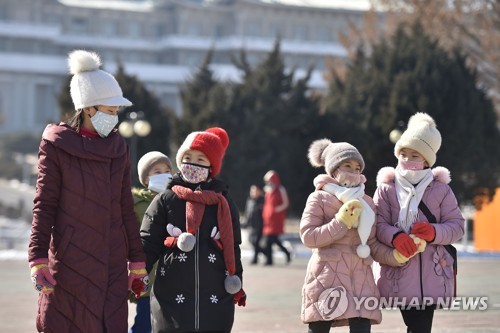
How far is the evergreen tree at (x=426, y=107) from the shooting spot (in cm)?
3291

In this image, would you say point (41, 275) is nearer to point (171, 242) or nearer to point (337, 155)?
point (171, 242)

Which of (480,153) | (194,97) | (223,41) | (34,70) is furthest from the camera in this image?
(223,41)

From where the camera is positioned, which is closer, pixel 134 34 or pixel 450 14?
pixel 450 14

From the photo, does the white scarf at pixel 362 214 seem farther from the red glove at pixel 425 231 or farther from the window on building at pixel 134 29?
the window on building at pixel 134 29

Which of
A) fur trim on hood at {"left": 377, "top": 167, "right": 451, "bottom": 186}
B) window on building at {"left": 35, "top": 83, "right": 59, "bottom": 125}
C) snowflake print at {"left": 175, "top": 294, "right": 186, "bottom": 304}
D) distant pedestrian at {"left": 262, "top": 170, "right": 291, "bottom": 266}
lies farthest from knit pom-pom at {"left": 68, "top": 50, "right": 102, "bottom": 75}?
window on building at {"left": 35, "top": 83, "right": 59, "bottom": 125}

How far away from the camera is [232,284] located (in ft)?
22.7

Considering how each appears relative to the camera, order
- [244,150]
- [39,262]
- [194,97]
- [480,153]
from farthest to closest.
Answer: [194,97], [244,150], [480,153], [39,262]

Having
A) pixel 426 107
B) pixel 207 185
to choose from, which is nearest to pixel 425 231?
pixel 207 185

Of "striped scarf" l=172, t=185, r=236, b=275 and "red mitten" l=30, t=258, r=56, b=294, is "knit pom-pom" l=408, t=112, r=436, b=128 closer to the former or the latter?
"striped scarf" l=172, t=185, r=236, b=275

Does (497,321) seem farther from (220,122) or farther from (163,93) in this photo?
(163,93)

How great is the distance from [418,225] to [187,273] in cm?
144

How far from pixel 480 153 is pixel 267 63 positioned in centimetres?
959

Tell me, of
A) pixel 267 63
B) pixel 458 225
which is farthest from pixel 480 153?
pixel 458 225

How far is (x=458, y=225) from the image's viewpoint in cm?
763
